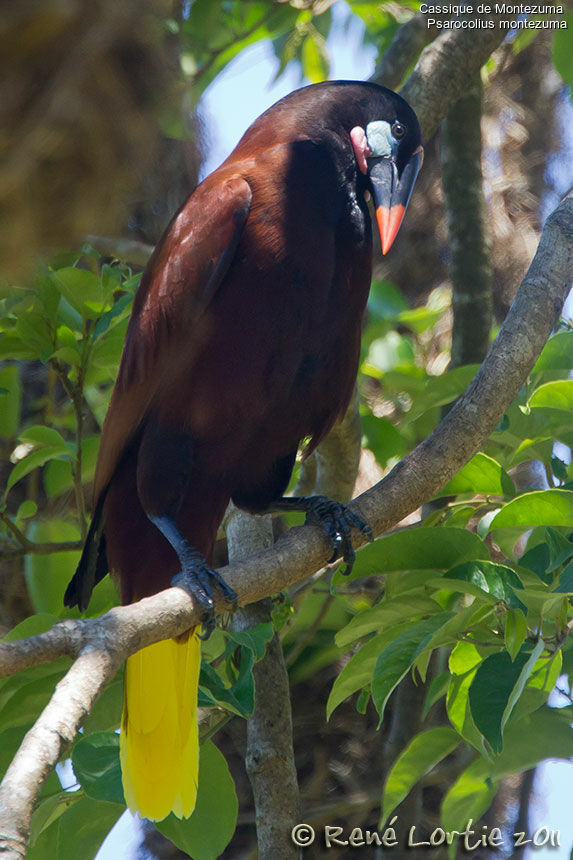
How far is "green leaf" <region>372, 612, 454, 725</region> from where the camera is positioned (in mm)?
1409

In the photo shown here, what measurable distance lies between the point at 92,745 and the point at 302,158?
1.11 m

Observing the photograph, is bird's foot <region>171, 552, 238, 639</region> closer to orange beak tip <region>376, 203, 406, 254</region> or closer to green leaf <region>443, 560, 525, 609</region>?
green leaf <region>443, 560, 525, 609</region>

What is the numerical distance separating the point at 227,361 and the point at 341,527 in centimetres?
35

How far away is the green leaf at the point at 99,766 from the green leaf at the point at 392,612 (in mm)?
368

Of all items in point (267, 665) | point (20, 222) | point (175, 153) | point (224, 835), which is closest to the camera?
point (20, 222)

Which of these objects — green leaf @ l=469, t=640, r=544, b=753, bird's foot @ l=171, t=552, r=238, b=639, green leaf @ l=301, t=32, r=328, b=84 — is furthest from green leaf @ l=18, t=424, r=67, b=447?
green leaf @ l=301, t=32, r=328, b=84

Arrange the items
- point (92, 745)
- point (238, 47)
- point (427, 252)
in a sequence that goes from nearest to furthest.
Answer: point (92, 745)
point (238, 47)
point (427, 252)

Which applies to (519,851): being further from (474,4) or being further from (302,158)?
(474,4)

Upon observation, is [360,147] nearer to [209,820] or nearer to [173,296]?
[173,296]

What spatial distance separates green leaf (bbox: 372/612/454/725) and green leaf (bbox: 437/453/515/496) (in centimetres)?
33

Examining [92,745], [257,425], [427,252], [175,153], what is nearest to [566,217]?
[257,425]

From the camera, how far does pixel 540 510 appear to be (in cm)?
154

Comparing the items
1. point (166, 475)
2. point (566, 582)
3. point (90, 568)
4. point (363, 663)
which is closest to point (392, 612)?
point (363, 663)

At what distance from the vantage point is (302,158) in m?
2.00
